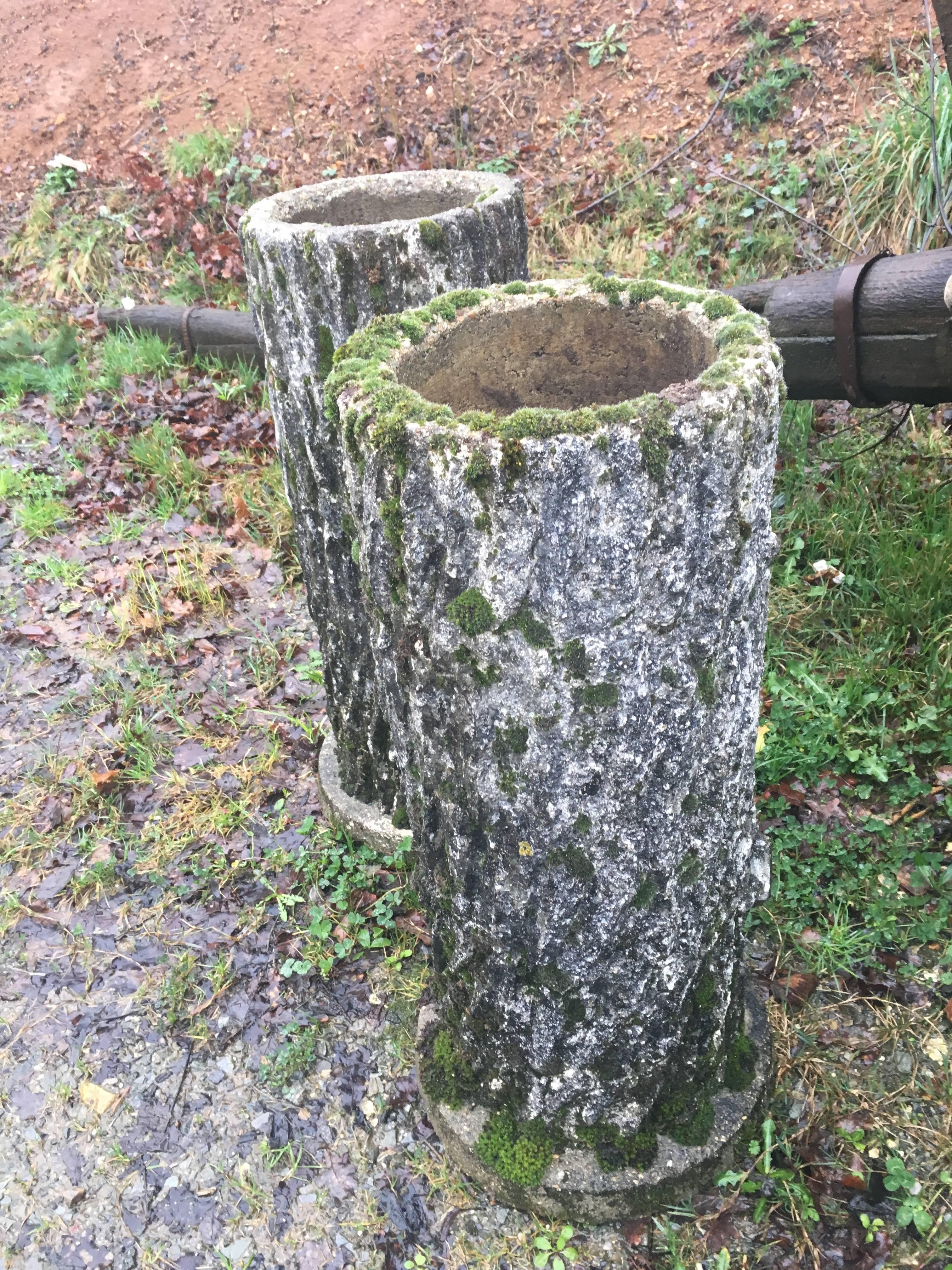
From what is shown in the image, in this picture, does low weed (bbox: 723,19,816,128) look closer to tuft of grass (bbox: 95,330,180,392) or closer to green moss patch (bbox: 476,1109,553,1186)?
tuft of grass (bbox: 95,330,180,392)

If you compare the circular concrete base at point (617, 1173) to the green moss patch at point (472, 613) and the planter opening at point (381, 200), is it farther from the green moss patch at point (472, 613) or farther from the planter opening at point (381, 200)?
the planter opening at point (381, 200)

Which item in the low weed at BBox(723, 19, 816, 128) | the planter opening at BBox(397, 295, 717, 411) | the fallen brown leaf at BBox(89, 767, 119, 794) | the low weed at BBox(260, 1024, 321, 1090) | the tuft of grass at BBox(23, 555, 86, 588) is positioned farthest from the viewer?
the low weed at BBox(723, 19, 816, 128)

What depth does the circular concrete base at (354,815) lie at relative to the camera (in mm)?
3154

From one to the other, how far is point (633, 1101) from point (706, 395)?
155 cm

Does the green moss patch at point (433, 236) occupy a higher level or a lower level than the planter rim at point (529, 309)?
higher

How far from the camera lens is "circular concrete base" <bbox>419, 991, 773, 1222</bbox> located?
2055 mm

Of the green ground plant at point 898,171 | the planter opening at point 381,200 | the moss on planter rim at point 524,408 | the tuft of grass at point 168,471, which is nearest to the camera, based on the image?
the moss on planter rim at point 524,408

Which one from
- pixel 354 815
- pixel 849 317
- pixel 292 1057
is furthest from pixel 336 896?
pixel 849 317

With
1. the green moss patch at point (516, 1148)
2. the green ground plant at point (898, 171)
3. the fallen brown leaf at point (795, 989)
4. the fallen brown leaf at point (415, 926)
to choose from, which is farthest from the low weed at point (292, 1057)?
the green ground plant at point (898, 171)

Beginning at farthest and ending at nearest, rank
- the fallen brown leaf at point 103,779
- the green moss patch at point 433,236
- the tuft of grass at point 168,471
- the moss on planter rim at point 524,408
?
1. the tuft of grass at point 168,471
2. the fallen brown leaf at point 103,779
3. the green moss patch at point 433,236
4. the moss on planter rim at point 524,408

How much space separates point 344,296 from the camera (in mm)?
2477

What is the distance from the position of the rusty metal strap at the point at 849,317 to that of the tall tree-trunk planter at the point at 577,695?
4.14ft

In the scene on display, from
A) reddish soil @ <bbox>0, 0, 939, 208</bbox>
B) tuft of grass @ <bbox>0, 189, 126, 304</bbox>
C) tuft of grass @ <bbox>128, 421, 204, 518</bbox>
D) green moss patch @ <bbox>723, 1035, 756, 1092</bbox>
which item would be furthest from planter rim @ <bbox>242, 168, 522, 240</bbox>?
tuft of grass @ <bbox>0, 189, 126, 304</bbox>

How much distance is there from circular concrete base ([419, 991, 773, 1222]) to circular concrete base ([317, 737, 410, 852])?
3.49 feet
